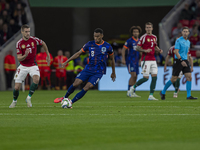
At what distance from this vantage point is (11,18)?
81.7 feet

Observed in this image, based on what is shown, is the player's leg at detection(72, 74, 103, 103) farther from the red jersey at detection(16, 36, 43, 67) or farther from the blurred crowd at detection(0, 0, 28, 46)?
the blurred crowd at detection(0, 0, 28, 46)

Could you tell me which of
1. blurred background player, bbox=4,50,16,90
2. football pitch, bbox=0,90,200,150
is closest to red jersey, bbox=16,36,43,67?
football pitch, bbox=0,90,200,150

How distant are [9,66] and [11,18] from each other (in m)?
3.97

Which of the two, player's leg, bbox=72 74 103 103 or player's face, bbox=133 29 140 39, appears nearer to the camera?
player's leg, bbox=72 74 103 103

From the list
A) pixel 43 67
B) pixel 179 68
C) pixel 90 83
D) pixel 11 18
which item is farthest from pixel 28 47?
pixel 11 18

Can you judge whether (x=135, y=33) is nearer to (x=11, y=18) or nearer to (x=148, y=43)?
(x=148, y=43)

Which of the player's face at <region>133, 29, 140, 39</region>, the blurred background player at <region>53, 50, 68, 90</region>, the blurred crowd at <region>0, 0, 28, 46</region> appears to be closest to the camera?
the player's face at <region>133, 29, 140, 39</region>

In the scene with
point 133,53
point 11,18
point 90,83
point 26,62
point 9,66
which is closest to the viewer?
point 90,83

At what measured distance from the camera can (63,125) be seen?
6.87 metres

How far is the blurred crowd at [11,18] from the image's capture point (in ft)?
78.0

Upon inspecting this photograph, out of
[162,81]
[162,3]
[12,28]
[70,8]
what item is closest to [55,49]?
[70,8]

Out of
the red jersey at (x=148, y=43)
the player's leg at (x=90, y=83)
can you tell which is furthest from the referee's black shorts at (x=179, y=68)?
the player's leg at (x=90, y=83)

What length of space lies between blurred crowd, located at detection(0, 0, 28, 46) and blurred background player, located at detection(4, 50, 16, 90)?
174cm

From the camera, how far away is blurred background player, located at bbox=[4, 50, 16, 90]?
72.2 feet
